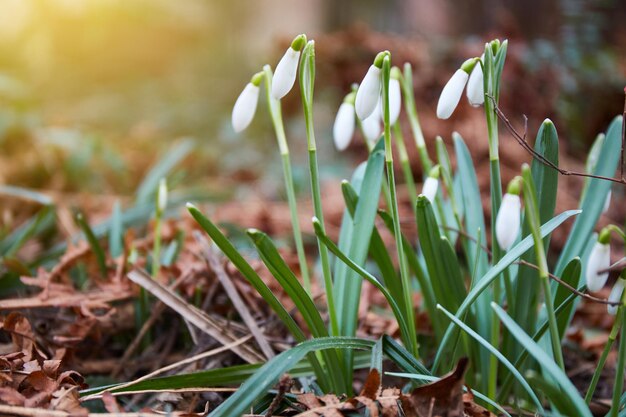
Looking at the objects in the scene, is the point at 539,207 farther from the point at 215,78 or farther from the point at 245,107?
the point at 215,78

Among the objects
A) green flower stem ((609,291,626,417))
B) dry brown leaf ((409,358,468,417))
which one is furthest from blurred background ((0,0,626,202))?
green flower stem ((609,291,626,417))

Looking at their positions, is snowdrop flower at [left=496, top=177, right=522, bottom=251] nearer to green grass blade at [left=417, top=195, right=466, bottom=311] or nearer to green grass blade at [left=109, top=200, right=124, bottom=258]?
green grass blade at [left=417, top=195, right=466, bottom=311]

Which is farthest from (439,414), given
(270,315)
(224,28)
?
(224,28)

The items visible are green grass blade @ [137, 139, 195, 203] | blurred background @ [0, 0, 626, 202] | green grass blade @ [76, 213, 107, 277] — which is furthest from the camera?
blurred background @ [0, 0, 626, 202]

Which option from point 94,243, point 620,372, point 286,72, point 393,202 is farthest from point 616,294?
point 94,243

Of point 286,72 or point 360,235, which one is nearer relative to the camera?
point 286,72

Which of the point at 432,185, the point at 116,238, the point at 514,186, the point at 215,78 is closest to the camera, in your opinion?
the point at 514,186

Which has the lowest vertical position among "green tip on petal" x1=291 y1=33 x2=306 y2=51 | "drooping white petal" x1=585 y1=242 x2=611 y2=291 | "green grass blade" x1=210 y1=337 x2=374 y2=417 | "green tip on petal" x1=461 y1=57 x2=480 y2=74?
"green grass blade" x1=210 y1=337 x2=374 y2=417
